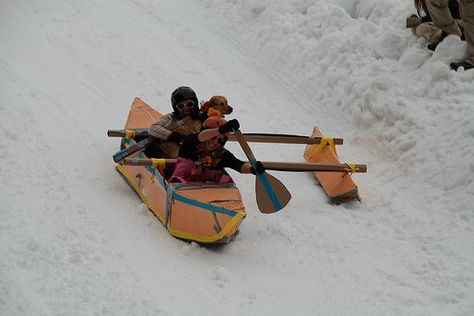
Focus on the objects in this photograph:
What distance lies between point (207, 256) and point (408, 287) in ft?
5.59

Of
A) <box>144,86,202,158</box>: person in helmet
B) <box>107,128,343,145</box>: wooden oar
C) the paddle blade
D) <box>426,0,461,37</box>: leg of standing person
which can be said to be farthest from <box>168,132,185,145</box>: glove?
<box>426,0,461,37</box>: leg of standing person

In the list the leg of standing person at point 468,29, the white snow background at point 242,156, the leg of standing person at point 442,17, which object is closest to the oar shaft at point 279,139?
the white snow background at point 242,156

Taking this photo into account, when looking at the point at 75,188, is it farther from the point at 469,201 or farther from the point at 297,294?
the point at 469,201

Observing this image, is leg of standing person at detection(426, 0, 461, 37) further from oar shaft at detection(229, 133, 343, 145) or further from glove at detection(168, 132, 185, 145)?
glove at detection(168, 132, 185, 145)

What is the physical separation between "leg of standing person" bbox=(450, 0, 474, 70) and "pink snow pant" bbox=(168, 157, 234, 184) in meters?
3.59

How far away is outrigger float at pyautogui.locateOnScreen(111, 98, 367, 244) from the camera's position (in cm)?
589

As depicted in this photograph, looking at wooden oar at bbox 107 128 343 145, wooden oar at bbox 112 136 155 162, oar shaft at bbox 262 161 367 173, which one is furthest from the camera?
wooden oar at bbox 107 128 343 145

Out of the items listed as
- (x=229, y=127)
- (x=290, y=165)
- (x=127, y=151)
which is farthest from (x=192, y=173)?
(x=290, y=165)

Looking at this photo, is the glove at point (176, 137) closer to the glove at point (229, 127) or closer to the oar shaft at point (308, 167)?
the oar shaft at point (308, 167)

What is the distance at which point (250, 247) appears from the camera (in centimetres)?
615

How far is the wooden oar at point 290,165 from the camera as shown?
6.41 metres

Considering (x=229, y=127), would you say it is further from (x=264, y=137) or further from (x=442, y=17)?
(x=442, y=17)

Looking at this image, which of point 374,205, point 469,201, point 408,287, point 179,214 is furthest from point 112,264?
point 469,201

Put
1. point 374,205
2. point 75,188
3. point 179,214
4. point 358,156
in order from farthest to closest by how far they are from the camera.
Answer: point 358,156, point 374,205, point 75,188, point 179,214
